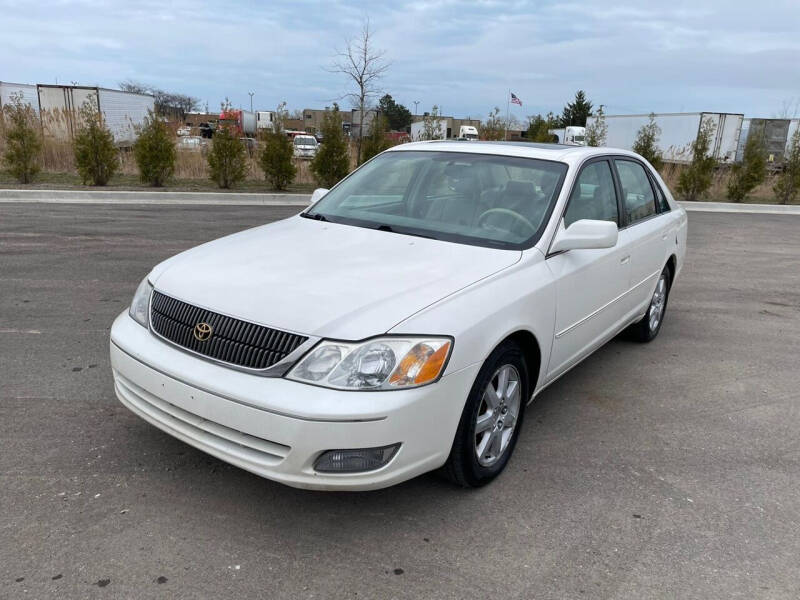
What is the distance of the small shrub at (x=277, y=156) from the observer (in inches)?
643

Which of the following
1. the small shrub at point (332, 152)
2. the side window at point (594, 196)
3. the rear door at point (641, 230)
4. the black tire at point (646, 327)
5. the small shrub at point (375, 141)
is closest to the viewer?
the side window at point (594, 196)

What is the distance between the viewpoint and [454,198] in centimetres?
394

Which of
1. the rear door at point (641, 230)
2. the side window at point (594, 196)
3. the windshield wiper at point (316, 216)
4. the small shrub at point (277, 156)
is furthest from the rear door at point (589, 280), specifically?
the small shrub at point (277, 156)

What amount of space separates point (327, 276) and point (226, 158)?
1426 cm

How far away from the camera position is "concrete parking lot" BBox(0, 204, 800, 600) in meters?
2.51

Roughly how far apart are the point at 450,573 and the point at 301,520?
72cm

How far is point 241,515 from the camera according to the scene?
287cm

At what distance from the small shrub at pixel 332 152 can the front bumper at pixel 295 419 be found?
14.5 meters

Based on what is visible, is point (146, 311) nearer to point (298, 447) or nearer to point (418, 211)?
point (298, 447)

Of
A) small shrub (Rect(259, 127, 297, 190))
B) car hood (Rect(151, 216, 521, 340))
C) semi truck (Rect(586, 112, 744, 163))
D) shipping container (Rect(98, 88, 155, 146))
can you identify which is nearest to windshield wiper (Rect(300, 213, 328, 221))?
car hood (Rect(151, 216, 521, 340))

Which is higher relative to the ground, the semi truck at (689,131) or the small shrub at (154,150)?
the semi truck at (689,131)

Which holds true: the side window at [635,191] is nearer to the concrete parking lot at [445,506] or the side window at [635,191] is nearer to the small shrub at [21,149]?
the concrete parking lot at [445,506]

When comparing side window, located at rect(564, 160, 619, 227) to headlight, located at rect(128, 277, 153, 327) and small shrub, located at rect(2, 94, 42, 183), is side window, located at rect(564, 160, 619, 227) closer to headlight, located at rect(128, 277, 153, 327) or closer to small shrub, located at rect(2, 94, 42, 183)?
headlight, located at rect(128, 277, 153, 327)

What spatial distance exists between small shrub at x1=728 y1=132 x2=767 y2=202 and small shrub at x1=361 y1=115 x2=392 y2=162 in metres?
10.4
